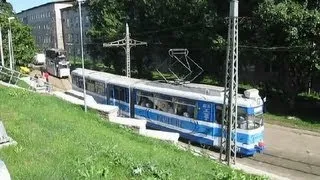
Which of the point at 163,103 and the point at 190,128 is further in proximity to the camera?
the point at 163,103

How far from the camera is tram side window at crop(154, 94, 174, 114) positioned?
23.1 m

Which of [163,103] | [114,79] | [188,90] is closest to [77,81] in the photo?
[114,79]

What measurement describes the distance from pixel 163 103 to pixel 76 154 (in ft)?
44.4

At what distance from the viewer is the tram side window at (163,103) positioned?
75.6 ft

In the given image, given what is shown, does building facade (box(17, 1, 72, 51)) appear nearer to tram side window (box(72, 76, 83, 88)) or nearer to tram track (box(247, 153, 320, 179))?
tram side window (box(72, 76, 83, 88))

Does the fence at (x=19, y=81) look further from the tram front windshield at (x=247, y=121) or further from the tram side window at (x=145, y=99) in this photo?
the tram front windshield at (x=247, y=121)

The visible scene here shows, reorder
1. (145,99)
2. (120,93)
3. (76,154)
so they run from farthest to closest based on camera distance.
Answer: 1. (120,93)
2. (145,99)
3. (76,154)

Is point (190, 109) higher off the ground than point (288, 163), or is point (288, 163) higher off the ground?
point (190, 109)

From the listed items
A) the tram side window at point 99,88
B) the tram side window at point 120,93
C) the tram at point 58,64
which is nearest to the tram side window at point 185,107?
the tram side window at point 120,93

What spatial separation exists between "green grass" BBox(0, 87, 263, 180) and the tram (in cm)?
3555

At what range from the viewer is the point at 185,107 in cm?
2220

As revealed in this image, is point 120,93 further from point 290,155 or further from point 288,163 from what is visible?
point 288,163

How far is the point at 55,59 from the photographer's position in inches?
2078

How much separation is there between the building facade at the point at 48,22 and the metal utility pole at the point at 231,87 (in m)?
87.2
